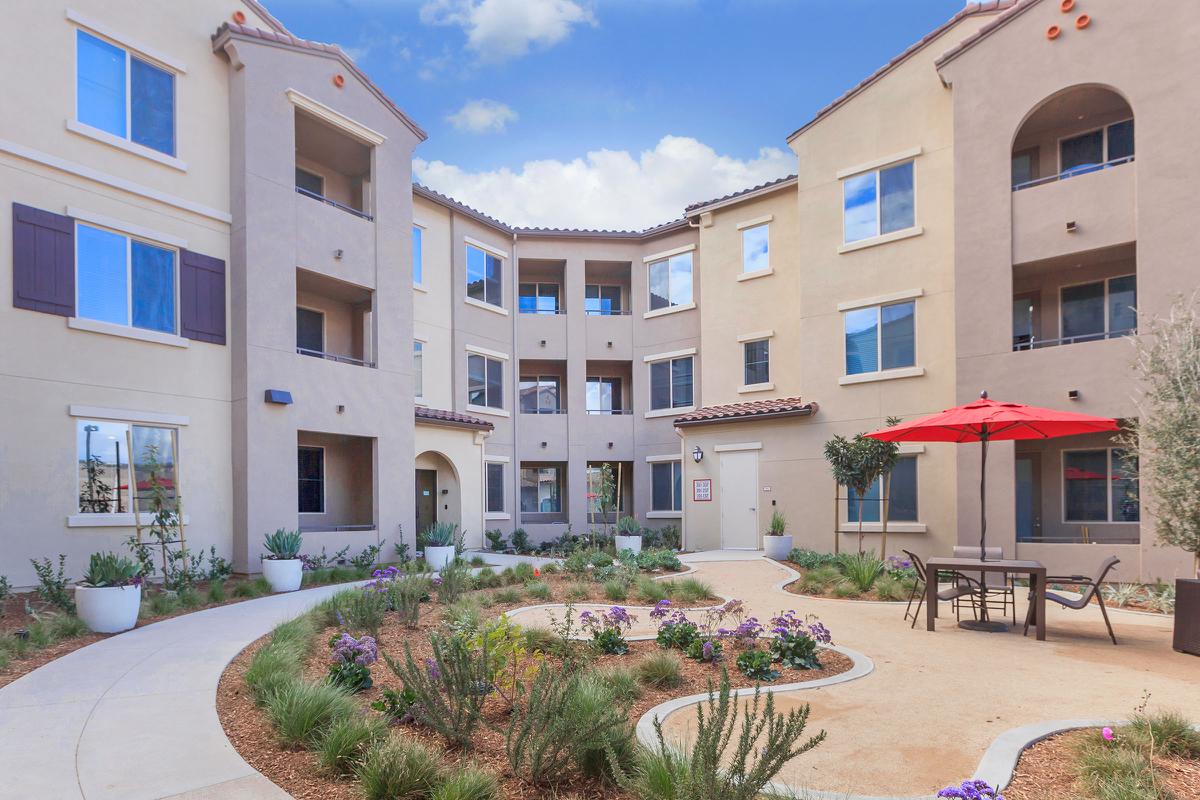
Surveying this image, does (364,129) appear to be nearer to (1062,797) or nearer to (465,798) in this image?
(465,798)

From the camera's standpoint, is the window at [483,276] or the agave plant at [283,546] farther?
the window at [483,276]

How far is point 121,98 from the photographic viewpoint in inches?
495

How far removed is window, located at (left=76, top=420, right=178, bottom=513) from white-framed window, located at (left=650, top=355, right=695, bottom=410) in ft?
48.3

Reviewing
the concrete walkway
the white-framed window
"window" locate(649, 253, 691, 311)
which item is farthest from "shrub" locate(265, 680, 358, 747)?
"window" locate(649, 253, 691, 311)

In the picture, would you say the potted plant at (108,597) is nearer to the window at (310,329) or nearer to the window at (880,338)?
the window at (310,329)

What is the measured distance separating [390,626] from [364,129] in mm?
12287

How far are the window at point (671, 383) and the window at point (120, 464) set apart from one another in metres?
14.7

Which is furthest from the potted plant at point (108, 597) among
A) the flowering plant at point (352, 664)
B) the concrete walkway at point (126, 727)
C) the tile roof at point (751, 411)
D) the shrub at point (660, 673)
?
the tile roof at point (751, 411)

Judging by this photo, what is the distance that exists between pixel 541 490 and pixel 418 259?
8.91 metres

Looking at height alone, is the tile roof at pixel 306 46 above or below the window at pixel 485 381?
above

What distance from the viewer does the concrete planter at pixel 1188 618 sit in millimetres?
7773

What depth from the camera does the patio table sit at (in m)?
8.41

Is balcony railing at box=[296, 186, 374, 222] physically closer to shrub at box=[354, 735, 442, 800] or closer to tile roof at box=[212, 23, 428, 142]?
tile roof at box=[212, 23, 428, 142]

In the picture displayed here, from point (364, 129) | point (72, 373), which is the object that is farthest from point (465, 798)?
point (364, 129)
